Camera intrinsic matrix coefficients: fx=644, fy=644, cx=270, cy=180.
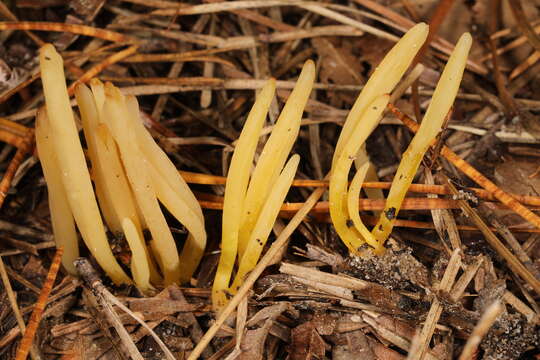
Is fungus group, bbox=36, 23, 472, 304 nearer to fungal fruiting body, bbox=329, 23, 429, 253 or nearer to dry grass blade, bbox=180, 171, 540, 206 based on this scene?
fungal fruiting body, bbox=329, 23, 429, 253

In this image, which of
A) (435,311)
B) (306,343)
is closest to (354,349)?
(306,343)

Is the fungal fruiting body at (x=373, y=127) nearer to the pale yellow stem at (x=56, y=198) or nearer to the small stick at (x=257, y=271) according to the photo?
the small stick at (x=257, y=271)

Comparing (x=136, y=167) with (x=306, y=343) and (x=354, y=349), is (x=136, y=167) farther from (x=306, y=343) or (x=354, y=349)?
(x=354, y=349)

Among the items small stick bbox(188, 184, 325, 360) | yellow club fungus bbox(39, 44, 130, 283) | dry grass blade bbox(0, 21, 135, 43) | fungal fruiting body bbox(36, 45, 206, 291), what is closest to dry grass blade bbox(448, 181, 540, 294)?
small stick bbox(188, 184, 325, 360)

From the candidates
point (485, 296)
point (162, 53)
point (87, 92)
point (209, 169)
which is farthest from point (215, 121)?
point (485, 296)

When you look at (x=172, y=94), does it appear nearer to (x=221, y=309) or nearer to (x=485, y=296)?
(x=221, y=309)

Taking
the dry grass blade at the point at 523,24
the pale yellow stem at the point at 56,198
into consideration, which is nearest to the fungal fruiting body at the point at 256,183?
the pale yellow stem at the point at 56,198
